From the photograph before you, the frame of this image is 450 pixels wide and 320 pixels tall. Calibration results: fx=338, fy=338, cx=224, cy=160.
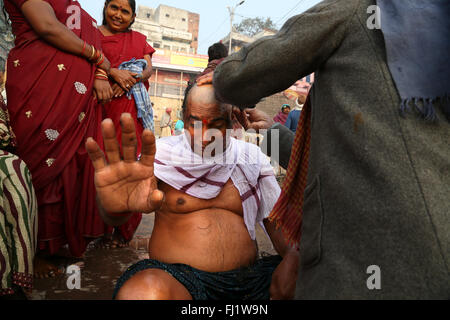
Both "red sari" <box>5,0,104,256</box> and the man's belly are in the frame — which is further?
"red sari" <box>5,0,104,256</box>

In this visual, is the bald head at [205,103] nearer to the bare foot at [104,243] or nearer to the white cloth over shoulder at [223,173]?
the white cloth over shoulder at [223,173]

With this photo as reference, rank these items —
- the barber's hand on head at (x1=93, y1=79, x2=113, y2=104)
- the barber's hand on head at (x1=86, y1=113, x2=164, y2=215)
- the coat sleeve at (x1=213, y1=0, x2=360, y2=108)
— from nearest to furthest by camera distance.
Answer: the coat sleeve at (x1=213, y1=0, x2=360, y2=108) → the barber's hand on head at (x1=86, y1=113, x2=164, y2=215) → the barber's hand on head at (x1=93, y1=79, x2=113, y2=104)

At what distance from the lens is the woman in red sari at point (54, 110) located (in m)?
2.51

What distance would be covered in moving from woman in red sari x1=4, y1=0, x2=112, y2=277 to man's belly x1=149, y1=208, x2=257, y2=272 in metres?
1.23

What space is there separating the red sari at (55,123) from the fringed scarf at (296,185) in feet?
6.27

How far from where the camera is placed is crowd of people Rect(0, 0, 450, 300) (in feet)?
3.32

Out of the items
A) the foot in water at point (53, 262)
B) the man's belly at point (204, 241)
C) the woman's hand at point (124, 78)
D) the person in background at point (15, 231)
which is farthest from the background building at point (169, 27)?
the man's belly at point (204, 241)

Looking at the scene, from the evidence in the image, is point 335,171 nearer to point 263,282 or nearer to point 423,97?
point 423,97

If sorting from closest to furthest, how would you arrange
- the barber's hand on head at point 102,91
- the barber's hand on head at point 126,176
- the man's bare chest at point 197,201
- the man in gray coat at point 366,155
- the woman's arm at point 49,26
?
the man in gray coat at point 366,155 < the barber's hand on head at point 126,176 < the man's bare chest at point 197,201 < the woman's arm at point 49,26 < the barber's hand on head at point 102,91

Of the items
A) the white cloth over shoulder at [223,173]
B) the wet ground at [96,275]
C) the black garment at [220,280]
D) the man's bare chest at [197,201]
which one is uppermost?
the white cloth over shoulder at [223,173]

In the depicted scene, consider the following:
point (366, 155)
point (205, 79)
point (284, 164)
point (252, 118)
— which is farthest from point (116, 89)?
point (366, 155)

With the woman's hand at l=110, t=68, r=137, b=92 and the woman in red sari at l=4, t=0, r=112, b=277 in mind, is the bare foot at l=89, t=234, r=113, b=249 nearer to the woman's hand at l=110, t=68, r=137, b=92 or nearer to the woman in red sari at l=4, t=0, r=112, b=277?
the woman in red sari at l=4, t=0, r=112, b=277

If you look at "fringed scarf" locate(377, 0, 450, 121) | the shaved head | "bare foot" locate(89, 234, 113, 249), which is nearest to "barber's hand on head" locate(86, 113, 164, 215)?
the shaved head
